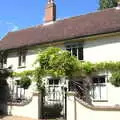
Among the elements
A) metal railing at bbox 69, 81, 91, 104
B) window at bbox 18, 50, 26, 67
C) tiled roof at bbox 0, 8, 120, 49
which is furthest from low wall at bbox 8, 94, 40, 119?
tiled roof at bbox 0, 8, 120, 49

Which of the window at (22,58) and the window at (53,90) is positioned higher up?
the window at (22,58)

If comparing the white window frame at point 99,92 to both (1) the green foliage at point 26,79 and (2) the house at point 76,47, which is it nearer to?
(2) the house at point 76,47

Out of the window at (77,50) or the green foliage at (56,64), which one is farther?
the window at (77,50)

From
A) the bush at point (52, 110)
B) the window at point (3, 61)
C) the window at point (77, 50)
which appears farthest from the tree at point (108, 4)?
the bush at point (52, 110)

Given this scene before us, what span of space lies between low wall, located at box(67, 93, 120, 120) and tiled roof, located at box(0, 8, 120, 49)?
7483 mm

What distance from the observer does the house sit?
20.4m

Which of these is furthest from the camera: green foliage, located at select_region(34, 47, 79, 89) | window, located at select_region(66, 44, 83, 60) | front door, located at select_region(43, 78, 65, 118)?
window, located at select_region(66, 44, 83, 60)

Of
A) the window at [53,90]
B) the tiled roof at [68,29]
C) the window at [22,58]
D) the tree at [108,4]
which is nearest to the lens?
the window at [53,90]

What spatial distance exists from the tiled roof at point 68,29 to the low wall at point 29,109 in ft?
23.5

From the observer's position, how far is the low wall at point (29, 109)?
2033cm

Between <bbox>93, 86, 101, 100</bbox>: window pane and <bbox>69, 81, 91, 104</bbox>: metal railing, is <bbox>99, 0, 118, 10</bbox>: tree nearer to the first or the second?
<bbox>69, 81, 91, 104</bbox>: metal railing

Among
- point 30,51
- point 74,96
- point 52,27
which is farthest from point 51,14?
point 74,96

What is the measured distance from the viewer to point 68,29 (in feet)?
89.9

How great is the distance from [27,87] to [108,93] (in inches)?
354
